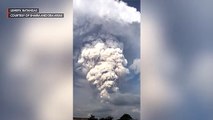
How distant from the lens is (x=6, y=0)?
11.4 ft

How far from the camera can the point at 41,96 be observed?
3.39m

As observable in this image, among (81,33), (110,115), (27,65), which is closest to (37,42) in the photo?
(27,65)

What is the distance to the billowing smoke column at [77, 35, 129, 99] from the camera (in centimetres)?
336

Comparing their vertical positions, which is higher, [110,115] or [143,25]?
[143,25]

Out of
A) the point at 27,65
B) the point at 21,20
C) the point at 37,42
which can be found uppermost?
the point at 21,20

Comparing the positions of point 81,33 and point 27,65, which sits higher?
point 81,33

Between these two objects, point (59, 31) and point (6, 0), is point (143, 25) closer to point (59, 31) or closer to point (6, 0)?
point (59, 31)

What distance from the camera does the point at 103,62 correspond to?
3398mm

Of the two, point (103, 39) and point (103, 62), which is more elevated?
point (103, 39)

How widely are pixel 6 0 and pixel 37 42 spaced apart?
0.55 meters

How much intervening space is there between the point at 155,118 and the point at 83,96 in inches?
29.8

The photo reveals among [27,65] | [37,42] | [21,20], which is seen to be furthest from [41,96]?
[21,20]

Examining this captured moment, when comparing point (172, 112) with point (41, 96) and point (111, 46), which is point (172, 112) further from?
point (41, 96)

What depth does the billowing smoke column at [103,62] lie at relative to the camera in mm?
3355
